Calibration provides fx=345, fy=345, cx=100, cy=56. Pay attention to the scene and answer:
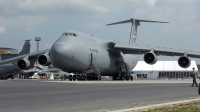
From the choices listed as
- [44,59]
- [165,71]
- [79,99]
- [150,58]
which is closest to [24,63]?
[44,59]

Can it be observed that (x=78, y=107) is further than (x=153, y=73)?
No

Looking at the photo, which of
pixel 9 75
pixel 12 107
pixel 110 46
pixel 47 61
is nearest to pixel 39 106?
pixel 12 107

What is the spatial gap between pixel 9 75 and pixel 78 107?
168ft

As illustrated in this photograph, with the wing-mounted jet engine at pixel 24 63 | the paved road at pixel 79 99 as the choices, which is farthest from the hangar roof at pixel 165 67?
the paved road at pixel 79 99

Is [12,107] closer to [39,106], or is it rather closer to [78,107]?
[39,106]

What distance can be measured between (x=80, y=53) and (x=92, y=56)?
2.16m

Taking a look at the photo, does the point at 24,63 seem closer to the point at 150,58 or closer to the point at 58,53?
the point at 58,53

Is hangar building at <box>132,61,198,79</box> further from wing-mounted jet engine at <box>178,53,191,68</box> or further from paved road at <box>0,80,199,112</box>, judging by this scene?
paved road at <box>0,80,199,112</box>

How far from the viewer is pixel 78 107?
10.9 meters

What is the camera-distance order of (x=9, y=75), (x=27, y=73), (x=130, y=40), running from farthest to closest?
(x=27, y=73) → (x=9, y=75) → (x=130, y=40)

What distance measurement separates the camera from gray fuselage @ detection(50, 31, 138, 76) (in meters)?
33.7

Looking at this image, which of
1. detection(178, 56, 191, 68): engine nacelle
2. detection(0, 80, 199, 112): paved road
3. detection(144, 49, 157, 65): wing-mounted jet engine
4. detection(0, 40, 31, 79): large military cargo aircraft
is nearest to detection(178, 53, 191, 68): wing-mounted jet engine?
detection(178, 56, 191, 68): engine nacelle

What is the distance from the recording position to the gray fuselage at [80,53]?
1328 inches

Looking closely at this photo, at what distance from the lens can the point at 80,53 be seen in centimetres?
3500
